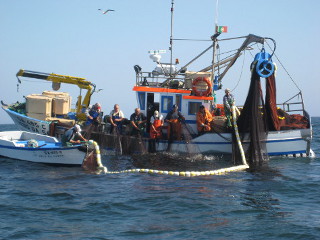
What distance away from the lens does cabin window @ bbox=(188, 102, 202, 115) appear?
1756 cm

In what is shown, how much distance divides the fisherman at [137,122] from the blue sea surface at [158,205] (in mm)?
3918

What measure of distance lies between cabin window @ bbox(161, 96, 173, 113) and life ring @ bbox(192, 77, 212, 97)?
1.10 metres

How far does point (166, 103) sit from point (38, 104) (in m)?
7.18

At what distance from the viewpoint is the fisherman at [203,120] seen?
16453 millimetres

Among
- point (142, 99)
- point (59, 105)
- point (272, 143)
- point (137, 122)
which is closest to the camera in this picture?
point (272, 143)

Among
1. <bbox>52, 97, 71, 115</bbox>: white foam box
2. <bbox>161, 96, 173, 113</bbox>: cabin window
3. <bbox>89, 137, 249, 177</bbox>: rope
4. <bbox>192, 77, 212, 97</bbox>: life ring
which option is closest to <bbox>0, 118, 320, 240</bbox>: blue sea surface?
<bbox>89, 137, 249, 177</bbox>: rope

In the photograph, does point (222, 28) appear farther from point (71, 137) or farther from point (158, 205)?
point (158, 205)

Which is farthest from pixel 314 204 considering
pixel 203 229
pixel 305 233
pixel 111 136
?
pixel 111 136

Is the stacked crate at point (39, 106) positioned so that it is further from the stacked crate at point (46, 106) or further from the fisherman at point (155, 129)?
the fisherman at point (155, 129)

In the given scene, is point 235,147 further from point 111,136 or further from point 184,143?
point 111,136

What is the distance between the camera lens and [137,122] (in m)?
17.1

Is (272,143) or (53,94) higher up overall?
(53,94)

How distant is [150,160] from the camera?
15891 millimetres

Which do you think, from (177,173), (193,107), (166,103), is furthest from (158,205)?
(166,103)
